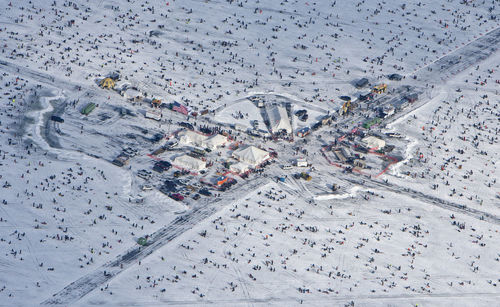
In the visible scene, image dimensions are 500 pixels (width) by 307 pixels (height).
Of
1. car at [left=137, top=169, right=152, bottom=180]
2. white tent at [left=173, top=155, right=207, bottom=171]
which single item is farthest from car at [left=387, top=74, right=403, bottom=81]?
car at [left=137, top=169, right=152, bottom=180]

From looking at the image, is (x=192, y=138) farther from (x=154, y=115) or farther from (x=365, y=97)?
(x=365, y=97)

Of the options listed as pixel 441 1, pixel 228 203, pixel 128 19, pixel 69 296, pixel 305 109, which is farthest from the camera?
pixel 441 1

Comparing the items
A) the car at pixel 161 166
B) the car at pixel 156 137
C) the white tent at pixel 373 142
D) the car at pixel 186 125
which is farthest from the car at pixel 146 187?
the white tent at pixel 373 142

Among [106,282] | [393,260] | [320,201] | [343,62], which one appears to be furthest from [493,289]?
[343,62]

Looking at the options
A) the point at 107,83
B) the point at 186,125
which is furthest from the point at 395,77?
the point at 107,83

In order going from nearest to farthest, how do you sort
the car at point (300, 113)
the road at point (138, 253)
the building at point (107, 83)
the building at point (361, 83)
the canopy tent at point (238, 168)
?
the road at point (138, 253), the canopy tent at point (238, 168), the car at point (300, 113), the building at point (107, 83), the building at point (361, 83)

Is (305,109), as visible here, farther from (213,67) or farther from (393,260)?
(393,260)

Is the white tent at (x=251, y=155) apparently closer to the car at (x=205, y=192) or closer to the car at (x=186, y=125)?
the car at (x=205, y=192)
